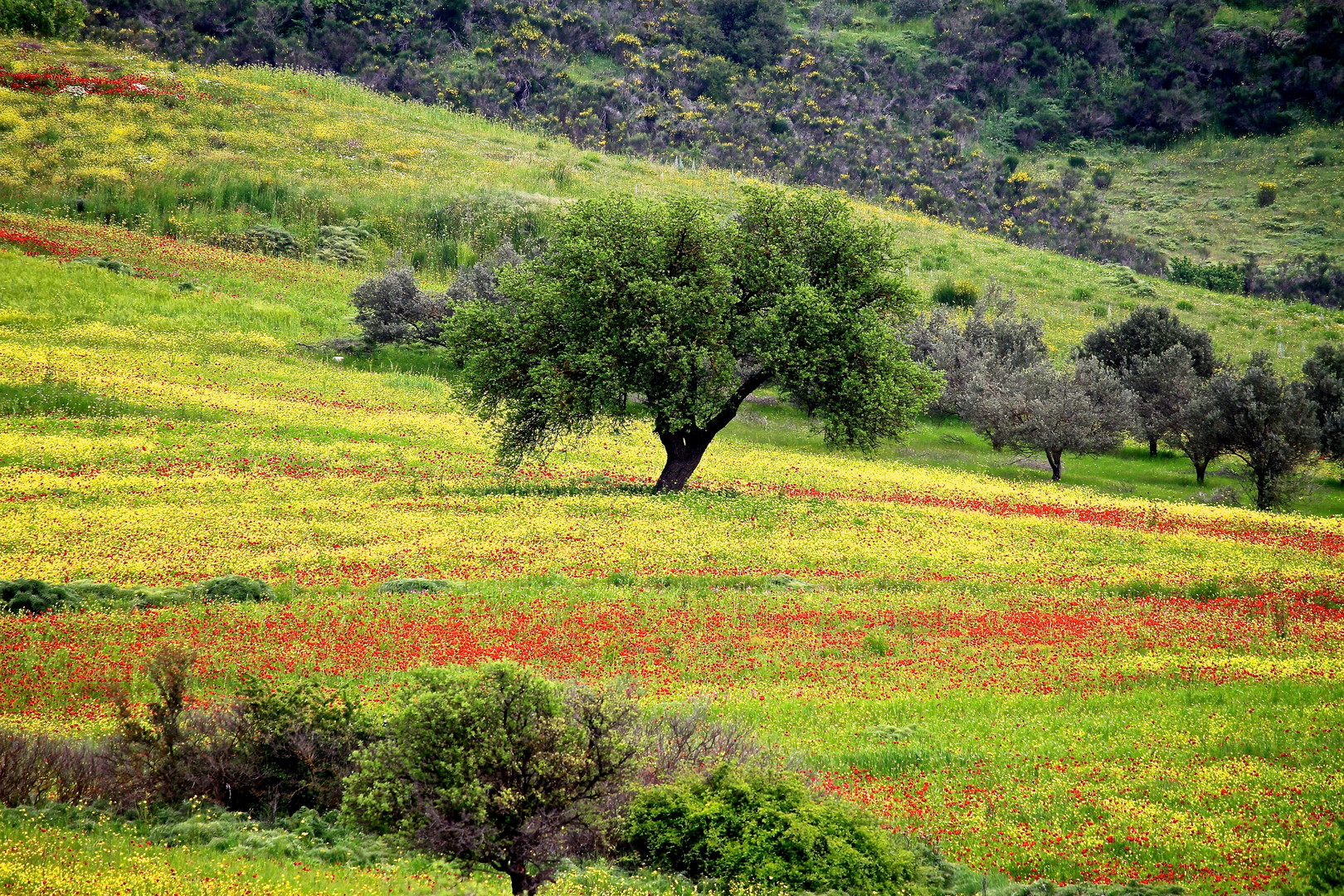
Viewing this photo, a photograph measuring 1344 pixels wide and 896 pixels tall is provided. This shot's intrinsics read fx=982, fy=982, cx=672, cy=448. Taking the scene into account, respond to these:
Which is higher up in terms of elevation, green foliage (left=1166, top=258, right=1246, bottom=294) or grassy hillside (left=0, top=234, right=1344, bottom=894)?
green foliage (left=1166, top=258, right=1246, bottom=294)

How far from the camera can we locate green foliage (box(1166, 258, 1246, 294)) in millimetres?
88438

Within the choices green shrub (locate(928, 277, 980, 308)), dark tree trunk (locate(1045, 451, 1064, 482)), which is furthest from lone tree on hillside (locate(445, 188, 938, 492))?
green shrub (locate(928, 277, 980, 308))

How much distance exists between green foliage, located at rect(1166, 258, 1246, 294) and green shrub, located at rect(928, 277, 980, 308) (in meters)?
28.2

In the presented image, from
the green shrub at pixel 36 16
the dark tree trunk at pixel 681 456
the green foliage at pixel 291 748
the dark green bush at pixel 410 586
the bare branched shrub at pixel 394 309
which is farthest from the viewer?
the green shrub at pixel 36 16

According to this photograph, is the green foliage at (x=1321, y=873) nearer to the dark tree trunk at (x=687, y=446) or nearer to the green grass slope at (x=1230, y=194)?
the dark tree trunk at (x=687, y=446)

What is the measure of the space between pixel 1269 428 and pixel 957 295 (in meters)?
31.9

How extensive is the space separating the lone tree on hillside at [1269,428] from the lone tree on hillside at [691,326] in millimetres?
16253

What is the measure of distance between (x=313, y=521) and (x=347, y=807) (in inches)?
671

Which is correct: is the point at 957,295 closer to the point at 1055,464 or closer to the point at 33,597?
the point at 1055,464

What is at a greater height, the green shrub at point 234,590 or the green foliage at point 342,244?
the green foliage at point 342,244

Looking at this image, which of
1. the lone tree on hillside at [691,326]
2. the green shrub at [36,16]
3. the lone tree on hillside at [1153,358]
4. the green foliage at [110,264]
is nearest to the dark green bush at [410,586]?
the lone tree on hillside at [691,326]

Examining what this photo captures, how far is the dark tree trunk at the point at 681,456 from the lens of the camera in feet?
107

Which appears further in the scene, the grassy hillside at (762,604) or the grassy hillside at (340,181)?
the grassy hillside at (340,181)

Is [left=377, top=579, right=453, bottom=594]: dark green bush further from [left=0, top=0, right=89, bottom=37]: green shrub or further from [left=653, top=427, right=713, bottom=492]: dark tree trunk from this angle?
[left=0, top=0, right=89, bottom=37]: green shrub
